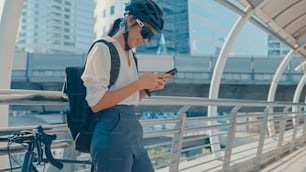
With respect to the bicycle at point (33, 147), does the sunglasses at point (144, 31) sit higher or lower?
higher

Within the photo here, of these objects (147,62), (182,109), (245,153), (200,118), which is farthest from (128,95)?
(147,62)

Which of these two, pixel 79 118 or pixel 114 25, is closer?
pixel 79 118

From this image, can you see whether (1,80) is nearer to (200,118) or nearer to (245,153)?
(200,118)

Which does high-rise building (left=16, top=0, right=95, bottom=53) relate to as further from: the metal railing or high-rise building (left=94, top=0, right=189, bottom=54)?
the metal railing

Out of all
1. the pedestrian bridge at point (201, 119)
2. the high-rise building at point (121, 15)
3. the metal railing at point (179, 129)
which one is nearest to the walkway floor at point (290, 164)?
the pedestrian bridge at point (201, 119)

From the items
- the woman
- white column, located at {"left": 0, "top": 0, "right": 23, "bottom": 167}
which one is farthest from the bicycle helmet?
white column, located at {"left": 0, "top": 0, "right": 23, "bottom": 167}

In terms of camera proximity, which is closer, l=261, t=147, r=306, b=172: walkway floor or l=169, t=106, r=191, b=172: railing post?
l=169, t=106, r=191, b=172: railing post

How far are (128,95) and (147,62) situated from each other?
11.3m

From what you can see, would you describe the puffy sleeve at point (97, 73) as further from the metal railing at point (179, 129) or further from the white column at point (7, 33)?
the white column at point (7, 33)

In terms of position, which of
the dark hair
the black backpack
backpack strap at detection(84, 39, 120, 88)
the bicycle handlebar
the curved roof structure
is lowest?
the bicycle handlebar

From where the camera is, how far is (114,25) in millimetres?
1534

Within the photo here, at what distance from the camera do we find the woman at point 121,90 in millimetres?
1337

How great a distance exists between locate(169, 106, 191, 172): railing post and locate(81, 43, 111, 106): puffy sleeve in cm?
167

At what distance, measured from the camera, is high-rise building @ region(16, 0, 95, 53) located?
17.9 ft
